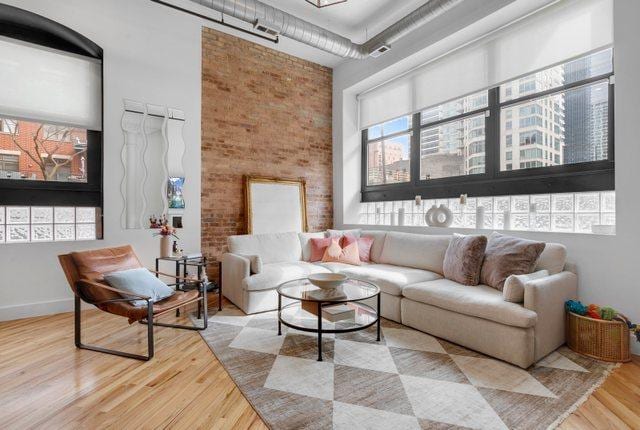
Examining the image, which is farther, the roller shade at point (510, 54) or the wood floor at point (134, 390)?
the roller shade at point (510, 54)

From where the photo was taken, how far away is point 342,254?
14.4ft

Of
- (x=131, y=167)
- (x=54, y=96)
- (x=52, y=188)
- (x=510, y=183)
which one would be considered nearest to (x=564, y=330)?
(x=510, y=183)

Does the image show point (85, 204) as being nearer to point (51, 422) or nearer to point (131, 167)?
point (131, 167)

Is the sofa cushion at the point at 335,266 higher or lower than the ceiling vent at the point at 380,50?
lower

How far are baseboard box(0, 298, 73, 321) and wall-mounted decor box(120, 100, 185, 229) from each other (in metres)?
1.07

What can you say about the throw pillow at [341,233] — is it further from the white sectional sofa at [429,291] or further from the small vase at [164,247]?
the small vase at [164,247]

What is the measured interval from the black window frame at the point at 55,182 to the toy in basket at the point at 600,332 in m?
4.95

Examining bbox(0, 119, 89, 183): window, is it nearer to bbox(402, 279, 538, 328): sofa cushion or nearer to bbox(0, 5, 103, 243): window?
bbox(0, 5, 103, 243): window

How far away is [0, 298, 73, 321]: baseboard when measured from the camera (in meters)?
3.41

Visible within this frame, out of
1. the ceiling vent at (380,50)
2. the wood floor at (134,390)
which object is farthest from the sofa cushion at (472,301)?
the ceiling vent at (380,50)

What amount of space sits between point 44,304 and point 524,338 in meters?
4.69

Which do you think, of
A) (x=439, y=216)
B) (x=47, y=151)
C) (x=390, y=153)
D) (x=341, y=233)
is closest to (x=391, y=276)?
(x=439, y=216)

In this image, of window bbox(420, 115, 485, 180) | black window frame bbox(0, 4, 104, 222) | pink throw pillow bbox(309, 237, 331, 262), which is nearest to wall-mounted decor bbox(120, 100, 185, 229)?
black window frame bbox(0, 4, 104, 222)

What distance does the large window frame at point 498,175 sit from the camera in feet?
9.82
